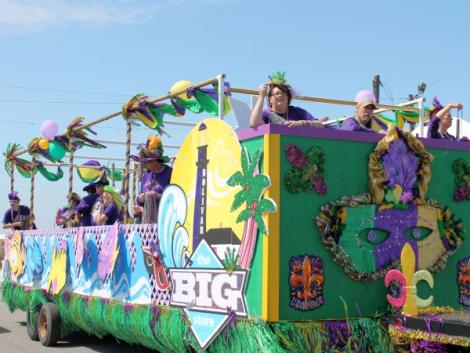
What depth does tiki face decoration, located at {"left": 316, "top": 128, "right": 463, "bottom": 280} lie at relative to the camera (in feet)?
16.4

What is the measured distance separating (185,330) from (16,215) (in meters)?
7.17

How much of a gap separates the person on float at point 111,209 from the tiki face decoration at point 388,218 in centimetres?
408

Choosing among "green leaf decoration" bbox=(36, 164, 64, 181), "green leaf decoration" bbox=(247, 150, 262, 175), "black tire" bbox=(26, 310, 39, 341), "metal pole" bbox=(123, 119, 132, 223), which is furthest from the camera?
"green leaf decoration" bbox=(36, 164, 64, 181)

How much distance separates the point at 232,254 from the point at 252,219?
0.38 metres

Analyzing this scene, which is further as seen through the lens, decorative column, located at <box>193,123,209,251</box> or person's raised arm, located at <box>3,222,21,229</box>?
person's raised arm, located at <box>3,222,21,229</box>

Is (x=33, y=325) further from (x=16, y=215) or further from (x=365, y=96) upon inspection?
(x=365, y=96)

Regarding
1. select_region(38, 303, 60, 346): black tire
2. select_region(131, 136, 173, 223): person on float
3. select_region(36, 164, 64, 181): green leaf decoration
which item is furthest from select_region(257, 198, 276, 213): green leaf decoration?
select_region(36, 164, 64, 181): green leaf decoration

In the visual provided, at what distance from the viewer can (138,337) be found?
6734 mm

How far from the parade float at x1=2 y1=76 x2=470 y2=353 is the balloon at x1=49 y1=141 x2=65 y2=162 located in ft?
14.1

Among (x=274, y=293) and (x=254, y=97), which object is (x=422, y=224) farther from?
(x=254, y=97)

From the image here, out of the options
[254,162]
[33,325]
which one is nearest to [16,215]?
[33,325]

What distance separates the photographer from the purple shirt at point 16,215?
12.0 metres

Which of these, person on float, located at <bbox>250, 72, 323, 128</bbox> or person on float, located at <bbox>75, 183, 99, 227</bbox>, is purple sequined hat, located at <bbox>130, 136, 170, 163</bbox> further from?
person on float, located at <bbox>75, 183, 99, 227</bbox>

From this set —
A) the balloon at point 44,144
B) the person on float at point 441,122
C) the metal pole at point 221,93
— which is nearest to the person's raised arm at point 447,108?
the person on float at point 441,122
